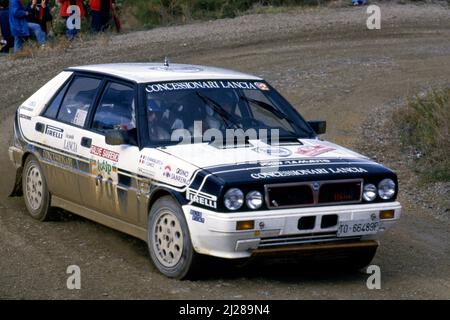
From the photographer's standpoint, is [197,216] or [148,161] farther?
[148,161]

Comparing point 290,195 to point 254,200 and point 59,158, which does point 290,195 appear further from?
point 59,158

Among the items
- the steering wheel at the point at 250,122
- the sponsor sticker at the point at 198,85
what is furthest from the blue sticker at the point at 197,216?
the sponsor sticker at the point at 198,85

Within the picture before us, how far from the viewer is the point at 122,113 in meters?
8.18

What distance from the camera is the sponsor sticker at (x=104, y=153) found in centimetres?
790

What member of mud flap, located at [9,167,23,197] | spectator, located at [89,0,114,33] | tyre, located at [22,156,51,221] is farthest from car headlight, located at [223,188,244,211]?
spectator, located at [89,0,114,33]

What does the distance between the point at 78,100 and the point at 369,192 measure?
2.98 m

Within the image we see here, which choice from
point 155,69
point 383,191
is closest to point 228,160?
point 383,191

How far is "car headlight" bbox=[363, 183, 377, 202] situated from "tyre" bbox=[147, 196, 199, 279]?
1.32m

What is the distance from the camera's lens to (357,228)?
715 cm

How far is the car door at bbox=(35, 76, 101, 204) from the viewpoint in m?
8.51

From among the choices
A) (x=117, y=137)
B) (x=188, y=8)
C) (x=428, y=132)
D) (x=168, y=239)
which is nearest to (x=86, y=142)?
(x=117, y=137)

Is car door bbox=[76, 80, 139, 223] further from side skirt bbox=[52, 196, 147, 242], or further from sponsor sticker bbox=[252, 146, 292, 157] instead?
sponsor sticker bbox=[252, 146, 292, 157]

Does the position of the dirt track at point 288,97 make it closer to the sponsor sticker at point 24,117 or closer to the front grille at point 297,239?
the front grille at point 297,239

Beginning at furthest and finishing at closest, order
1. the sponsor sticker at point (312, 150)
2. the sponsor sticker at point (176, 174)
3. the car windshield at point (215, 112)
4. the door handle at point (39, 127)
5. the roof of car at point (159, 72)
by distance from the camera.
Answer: the door handle at point (39, 127), the roof of car at point (159, 72), the car windshield at point (215, 112), the sponsor sticker at point (312, 150), the sponsor sticker at point (176, 174)
